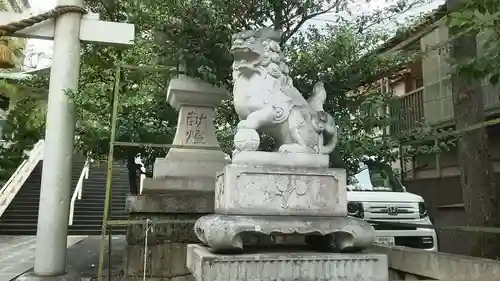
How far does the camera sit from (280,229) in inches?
119

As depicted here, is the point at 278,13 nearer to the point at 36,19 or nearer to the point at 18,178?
the point at 36,19

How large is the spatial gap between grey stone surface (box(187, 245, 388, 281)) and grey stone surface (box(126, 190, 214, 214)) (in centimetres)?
179

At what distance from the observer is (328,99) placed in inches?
202

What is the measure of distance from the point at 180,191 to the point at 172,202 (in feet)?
0.71

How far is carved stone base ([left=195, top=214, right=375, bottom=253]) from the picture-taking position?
116 inches

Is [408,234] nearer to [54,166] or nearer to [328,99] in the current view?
[328,99]

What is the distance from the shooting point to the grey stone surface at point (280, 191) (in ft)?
10.2

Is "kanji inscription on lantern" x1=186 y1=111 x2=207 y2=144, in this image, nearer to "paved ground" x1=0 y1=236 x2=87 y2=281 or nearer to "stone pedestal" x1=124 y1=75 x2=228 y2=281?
"stone pedestal" x1=124 y1=75 x2=228 y2=281

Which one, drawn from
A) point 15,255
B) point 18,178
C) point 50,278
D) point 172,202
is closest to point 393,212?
point 172,202

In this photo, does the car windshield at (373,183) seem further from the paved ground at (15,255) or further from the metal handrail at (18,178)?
the metal handrail at (18,178)

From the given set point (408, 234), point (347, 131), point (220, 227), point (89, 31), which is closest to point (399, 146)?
point (347, 131)

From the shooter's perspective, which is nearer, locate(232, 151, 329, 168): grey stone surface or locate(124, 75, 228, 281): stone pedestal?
locate(232, 151, 329, 168): grey stone surface

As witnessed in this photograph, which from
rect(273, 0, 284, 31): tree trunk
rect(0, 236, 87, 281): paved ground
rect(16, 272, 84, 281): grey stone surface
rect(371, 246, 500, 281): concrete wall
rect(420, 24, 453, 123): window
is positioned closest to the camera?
rect(371, 246, 500, 281): concrete wall

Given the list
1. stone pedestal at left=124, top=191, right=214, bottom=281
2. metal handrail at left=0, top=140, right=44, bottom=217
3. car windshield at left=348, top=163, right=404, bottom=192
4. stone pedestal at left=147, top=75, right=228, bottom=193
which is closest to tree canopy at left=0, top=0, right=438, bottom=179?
stone pedestal at left=147, top=75, right=228, bottom=193
